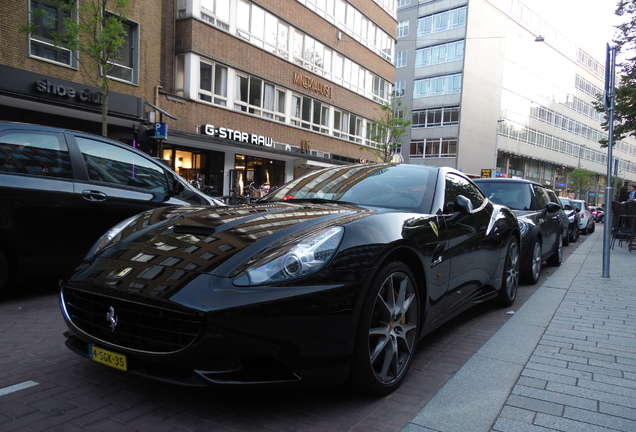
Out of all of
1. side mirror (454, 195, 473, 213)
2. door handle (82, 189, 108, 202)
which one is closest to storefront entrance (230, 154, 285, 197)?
door handle (82, 189, 108, 202)

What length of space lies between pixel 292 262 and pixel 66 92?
14.5m

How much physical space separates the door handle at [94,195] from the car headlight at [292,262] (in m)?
3.13

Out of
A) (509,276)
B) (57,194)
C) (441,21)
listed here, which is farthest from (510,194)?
(441,21)

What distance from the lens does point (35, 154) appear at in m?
4.37

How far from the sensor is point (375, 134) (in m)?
29.4

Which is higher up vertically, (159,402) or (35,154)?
(35,154)

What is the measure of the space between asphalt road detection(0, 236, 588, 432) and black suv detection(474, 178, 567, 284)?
3.73m

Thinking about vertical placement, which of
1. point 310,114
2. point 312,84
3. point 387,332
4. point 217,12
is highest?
point 217,12

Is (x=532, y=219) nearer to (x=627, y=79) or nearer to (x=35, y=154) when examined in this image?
(x=35, y=154)

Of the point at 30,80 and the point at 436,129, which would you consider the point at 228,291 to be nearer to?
the point at 30,80

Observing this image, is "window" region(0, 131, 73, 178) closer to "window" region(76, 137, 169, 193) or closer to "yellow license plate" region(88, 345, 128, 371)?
"window" region(76, 137, 169, 193)

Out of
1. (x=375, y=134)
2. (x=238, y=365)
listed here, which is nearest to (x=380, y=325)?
(x=238, y=365)

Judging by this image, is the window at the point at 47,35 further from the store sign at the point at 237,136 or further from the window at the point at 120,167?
the window at the point at 120,167

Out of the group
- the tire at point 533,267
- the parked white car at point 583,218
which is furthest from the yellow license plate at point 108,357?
the parked white car at point 583,218
